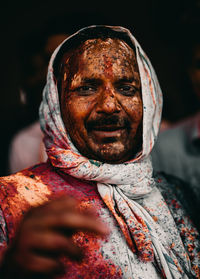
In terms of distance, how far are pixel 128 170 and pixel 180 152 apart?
1.46 m

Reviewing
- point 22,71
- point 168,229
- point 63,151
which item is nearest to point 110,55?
point 63,151

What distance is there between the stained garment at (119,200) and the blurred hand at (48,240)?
324mm

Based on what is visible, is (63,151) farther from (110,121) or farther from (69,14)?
(69,14)

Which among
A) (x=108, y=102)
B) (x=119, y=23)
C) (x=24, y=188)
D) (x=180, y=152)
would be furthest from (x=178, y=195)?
(x=119, y=23)

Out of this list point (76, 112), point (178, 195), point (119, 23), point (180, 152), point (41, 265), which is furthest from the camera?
point (119, 23)

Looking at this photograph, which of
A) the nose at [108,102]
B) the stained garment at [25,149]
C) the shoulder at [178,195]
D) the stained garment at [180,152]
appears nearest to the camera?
the nose at [108,102]

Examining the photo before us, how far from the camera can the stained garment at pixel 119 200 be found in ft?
4.09

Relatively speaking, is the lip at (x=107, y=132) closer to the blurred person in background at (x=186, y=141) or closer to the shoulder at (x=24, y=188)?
the shoulder at (x=24, y=188)

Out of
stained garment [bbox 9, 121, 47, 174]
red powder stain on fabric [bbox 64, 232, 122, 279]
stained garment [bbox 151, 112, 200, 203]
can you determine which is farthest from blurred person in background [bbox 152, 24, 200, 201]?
red powder stain on fabric [bbox 64, 232, 122, 279]

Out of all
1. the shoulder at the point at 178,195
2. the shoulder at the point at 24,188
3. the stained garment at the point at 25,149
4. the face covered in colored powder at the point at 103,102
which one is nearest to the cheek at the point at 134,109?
the face covered in colored powder at the point at 103,102

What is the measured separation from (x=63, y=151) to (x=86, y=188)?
0.60 ft

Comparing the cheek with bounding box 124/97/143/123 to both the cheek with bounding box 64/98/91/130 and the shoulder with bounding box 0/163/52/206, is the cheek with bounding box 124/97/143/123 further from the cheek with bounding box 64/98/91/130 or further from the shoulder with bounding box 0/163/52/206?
the shoulder with bounding box 0/163/52/206

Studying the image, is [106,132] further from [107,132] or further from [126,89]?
[126,89]

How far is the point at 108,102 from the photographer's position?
1383 millimetres
